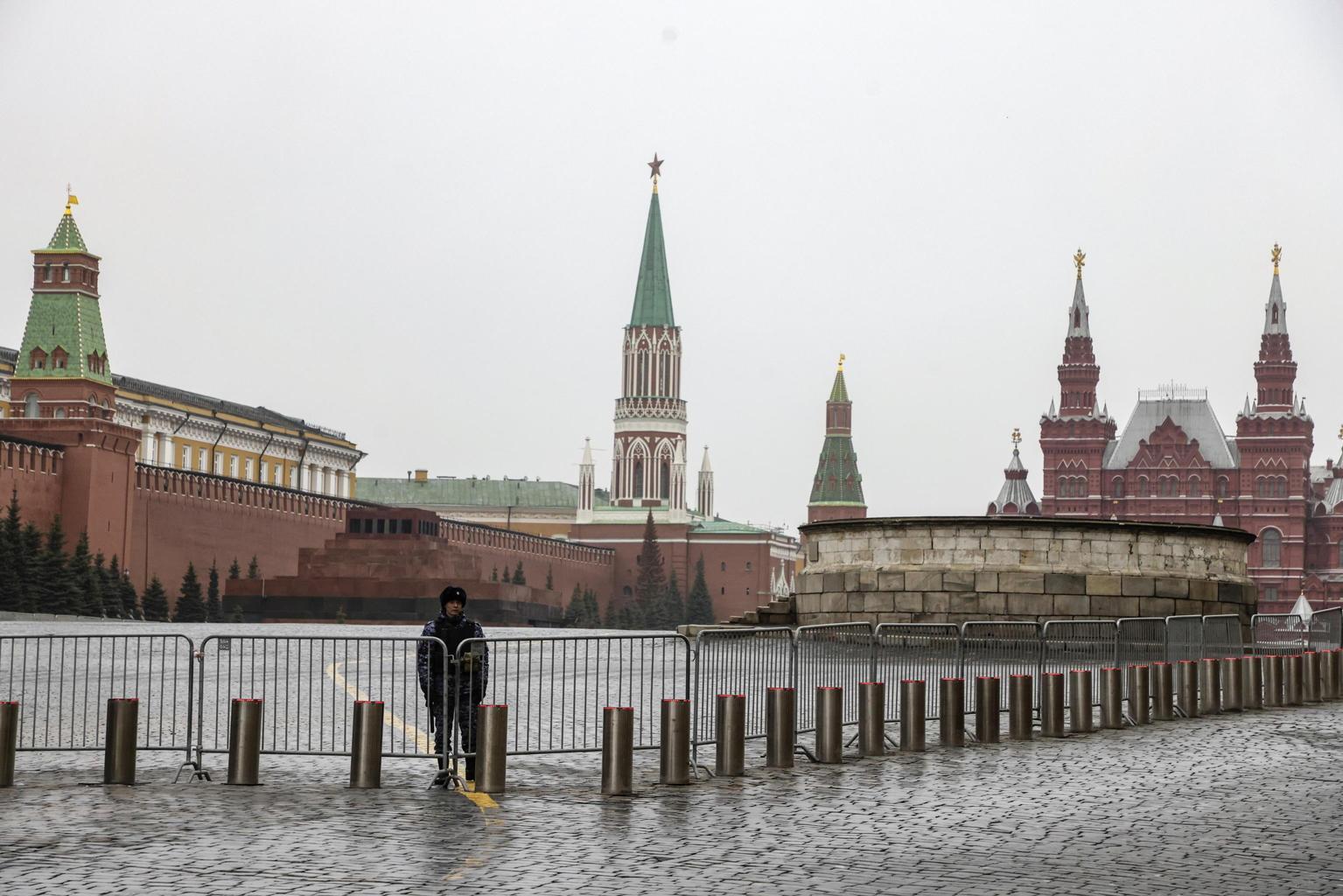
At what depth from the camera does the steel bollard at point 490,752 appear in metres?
10.6

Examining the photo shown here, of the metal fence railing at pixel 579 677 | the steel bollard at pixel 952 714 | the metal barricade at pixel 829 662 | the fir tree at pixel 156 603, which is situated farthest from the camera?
the fir tree at pixel 156 603

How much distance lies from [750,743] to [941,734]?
1.26 m

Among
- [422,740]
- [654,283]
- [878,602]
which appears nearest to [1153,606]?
[878,602]

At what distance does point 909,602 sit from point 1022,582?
1414 millimetres

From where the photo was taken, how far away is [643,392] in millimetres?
128375

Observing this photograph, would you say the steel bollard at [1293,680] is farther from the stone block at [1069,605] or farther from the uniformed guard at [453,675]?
the uniformed guard at [453,675]

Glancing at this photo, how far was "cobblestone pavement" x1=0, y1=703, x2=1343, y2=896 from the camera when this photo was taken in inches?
302

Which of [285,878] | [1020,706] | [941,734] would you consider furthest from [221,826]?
[1020,706]

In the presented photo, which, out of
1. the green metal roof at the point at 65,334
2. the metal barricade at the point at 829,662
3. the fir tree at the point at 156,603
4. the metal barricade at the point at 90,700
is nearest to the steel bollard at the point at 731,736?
the metal barricade at the point at 829,662

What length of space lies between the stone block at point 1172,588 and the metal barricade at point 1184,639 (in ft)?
23.6

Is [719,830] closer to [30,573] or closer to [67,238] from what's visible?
[30,573]

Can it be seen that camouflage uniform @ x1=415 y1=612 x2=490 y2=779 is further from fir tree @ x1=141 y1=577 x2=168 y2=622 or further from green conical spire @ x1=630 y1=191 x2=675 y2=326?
green conical spire @ x1=630 y1=191 x2=675 y2=326

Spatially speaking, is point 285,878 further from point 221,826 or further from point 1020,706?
point 1020,706

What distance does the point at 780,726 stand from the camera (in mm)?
11984
